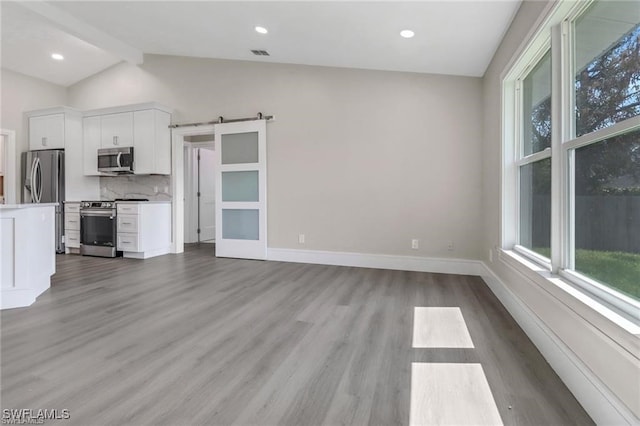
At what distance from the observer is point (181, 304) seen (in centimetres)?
287

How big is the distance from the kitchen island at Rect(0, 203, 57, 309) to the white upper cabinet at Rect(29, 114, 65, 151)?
3343 mm

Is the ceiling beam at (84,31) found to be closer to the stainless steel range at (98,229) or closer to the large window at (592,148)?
the stainless steel range at (98,229)

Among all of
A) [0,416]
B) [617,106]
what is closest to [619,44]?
→ [617,106]

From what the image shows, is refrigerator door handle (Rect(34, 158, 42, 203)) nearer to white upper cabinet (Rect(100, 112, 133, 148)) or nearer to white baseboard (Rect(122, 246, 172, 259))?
white upper cabinet (Rect(100, 112, 133, 148))

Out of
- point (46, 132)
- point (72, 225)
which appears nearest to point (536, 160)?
point (72, 225)

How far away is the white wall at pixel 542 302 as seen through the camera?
1.23 meters

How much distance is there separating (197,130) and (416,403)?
521cm

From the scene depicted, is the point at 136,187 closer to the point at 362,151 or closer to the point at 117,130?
the point at 117,130

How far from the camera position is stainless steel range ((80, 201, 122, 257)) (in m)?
5.20

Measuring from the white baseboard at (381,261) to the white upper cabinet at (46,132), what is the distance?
169 inches

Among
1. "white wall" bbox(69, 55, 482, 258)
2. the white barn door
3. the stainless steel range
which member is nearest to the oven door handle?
the stainless steel range

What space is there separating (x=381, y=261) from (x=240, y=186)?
2.51 m

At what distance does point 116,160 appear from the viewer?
5.41m

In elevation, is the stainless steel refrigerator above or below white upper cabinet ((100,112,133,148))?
below
